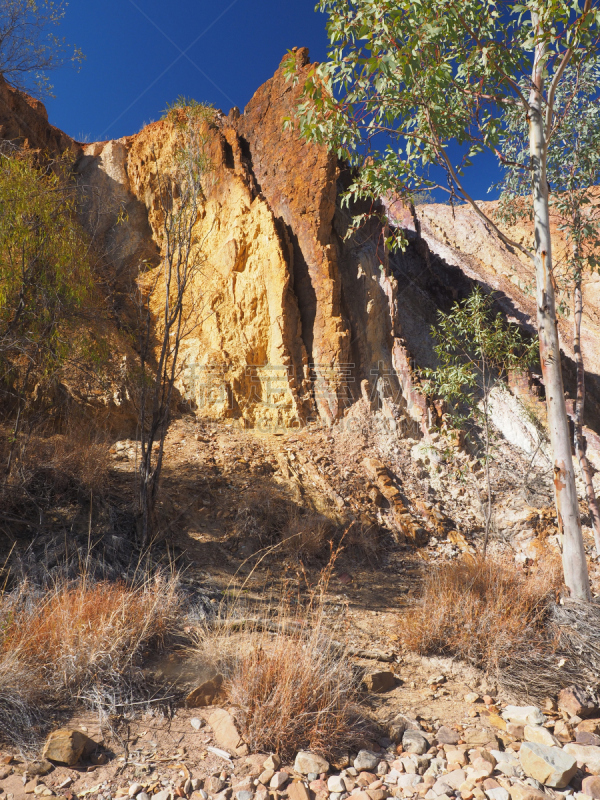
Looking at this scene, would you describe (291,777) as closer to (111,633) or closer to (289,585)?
(111,633)

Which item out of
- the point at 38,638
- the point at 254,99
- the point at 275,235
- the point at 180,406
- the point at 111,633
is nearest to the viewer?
the point at 38,638

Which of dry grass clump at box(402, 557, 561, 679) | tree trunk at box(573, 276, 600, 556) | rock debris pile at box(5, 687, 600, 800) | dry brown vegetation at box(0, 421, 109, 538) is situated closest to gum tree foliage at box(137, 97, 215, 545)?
dry brown vegetation at box(0, 421, 109, 538)

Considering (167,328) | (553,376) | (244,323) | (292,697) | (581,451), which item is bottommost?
(292,697)

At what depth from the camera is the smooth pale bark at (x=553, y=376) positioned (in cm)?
460

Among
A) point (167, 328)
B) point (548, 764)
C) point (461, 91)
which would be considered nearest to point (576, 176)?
point (461, 91)

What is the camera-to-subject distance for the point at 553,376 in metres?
4.77

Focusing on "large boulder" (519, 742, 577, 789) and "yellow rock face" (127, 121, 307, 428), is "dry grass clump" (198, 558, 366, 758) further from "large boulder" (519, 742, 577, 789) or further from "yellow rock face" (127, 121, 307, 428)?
"yellow rock face" (127, 121, 307, 428)

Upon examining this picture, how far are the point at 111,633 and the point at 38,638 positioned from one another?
19.4 inches

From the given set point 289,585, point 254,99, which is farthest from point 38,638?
point 254,99

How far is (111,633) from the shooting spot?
3.68 metres

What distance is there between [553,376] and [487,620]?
237 centimetres

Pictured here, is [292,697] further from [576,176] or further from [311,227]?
[311,227]

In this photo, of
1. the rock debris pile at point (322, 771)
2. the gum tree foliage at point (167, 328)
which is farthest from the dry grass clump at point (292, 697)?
the gum tree foliage at point (167, 328)

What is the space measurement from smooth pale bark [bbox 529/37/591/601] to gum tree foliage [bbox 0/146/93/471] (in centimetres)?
549
